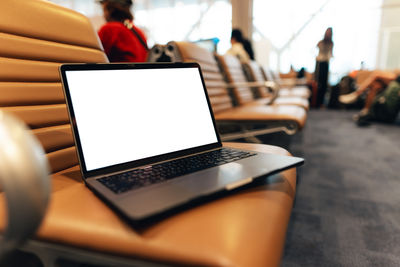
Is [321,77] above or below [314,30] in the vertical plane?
below

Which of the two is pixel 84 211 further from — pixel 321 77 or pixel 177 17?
pixel 177 17

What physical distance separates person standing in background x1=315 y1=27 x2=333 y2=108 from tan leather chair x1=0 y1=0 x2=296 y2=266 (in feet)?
16.5

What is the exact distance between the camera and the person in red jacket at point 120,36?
1735 millimetres

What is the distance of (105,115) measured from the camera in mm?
588

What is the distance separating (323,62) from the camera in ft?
17.0

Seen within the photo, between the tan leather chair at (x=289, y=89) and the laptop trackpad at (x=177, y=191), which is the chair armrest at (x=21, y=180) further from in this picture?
the tan leather chair at (x=289, y=89)

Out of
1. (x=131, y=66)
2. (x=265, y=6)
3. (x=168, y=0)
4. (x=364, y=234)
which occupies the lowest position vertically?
(x=364, y=234)

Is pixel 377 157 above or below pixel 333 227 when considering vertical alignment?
below

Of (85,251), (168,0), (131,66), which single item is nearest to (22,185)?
(85,251)

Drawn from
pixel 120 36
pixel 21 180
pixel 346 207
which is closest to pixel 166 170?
pixel 21 180

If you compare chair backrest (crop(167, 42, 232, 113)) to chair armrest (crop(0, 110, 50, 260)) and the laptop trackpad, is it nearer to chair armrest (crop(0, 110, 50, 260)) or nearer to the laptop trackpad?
the laptop trackpad

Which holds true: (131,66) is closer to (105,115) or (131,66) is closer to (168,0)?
(105,115)

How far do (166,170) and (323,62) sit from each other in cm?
545

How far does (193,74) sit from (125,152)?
1.12 ft
